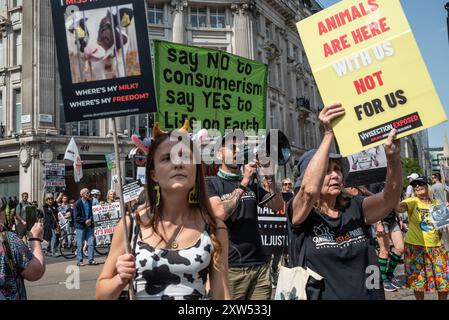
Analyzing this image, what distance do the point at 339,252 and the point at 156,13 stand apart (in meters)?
31.0

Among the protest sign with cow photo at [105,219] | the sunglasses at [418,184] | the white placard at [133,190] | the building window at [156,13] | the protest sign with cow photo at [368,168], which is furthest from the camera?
the building window at [156,13]

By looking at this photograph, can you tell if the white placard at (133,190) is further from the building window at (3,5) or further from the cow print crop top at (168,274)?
the building window at (3,5)

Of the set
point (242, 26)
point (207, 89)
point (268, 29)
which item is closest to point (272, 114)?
point (268, 29)

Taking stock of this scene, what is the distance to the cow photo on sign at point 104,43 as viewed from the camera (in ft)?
9.36

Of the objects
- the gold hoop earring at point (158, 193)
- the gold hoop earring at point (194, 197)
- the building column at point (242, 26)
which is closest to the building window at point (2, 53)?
the building column at point (242, 26)

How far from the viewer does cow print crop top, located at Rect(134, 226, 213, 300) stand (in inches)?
86.7

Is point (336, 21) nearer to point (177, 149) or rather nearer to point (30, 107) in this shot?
point (177, 149)

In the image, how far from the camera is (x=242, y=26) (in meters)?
33.5

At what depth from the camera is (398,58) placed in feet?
8.96

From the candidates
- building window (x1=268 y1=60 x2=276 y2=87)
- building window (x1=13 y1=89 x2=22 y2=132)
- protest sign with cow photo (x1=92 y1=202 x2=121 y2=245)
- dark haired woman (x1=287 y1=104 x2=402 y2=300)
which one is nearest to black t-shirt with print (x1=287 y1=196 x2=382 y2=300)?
dark haired woman (x1=287 y1=104 x2=402 y2=300)

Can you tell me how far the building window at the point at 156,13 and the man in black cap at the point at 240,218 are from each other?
28.8 metres

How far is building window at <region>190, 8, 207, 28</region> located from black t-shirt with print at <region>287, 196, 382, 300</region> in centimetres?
3135

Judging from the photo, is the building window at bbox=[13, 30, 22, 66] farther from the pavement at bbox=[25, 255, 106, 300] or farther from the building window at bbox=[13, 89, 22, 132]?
the pavement at bbox=[25, 255, 106, 300]
